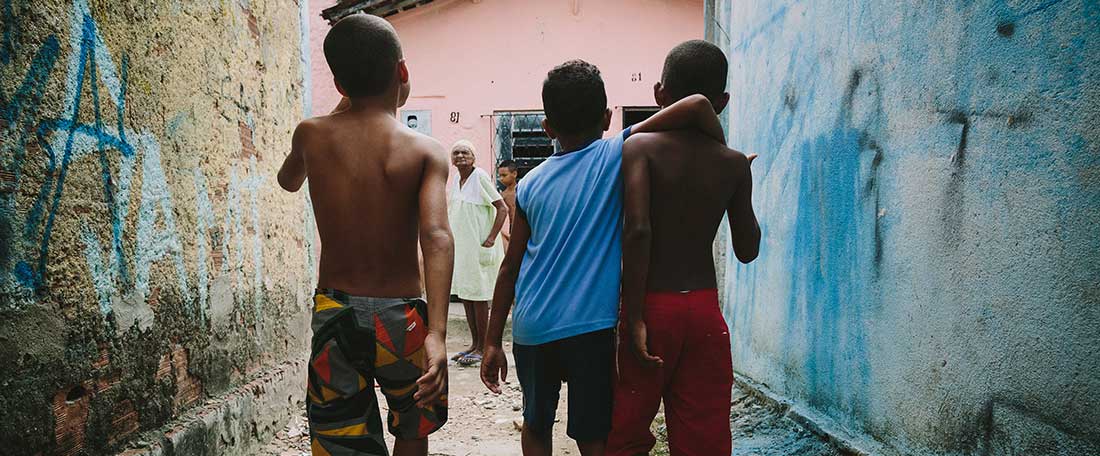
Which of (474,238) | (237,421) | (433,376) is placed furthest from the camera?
(474,238)

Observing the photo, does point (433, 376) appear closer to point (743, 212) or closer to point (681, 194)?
point (681, 194)

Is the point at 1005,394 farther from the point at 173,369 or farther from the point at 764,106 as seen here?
the point at 173,369

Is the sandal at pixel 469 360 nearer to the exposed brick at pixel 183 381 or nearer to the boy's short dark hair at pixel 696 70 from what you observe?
the exposed brick at pixel 183 381

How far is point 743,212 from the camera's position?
196cm

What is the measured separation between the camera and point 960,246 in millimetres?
1911

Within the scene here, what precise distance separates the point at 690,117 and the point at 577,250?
0.47m

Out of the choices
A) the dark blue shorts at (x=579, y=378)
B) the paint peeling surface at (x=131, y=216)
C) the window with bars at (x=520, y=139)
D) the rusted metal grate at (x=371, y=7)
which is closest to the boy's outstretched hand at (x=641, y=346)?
the dark blue shorts at (x=579, y=378)

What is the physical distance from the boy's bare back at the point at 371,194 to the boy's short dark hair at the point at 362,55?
0.28 feet

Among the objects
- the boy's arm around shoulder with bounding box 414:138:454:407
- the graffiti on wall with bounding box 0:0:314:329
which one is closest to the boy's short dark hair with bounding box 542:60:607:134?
the boy's arm around shoulder with bounding box 414:138:454:407

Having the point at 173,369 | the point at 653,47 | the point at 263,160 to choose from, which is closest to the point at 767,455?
the point at 173,369

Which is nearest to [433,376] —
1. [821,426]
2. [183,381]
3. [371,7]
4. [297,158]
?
[297,158]

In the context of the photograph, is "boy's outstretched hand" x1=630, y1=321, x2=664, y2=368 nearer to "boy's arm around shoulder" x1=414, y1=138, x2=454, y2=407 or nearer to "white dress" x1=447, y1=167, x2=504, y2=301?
"boy's arm around shoulder" x1=414, y1=138, x2=454, y2=407

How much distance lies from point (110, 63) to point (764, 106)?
2.79 m

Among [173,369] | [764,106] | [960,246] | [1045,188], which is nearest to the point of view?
[1045,188]
